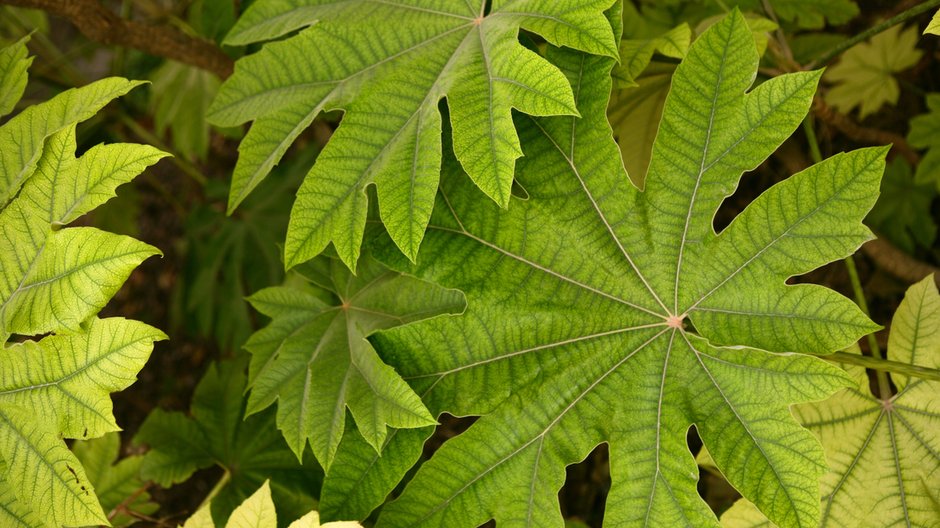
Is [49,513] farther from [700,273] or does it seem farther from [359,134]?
[700,273]

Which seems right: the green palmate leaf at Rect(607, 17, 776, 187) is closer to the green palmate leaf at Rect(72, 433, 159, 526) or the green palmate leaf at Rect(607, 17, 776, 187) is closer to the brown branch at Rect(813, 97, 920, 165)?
the brown branch at Rect(813, 97, 920, 165)

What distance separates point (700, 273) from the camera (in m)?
1.37

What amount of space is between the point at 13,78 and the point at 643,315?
1339 mm

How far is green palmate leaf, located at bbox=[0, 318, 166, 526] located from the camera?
4.21ft

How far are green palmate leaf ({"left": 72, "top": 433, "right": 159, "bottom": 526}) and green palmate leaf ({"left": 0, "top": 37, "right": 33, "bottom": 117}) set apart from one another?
108 centimetres

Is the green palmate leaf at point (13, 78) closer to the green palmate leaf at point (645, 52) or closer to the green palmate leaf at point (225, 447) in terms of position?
the green palmate leaf at point (225, 447)

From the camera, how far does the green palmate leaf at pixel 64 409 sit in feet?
Answer: 4.21

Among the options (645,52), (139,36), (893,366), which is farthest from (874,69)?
(139,36)

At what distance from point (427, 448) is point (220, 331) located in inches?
37.9

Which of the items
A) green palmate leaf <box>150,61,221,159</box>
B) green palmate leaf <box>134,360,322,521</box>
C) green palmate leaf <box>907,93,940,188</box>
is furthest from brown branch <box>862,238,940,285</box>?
green palmate leaf <box>150,61,221,159</box>

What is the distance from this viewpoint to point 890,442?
1.44 meters

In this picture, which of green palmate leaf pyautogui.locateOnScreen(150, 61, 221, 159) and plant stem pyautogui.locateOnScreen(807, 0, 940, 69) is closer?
plant stem pyautogui.locateOnScreen(807, 0, 940, 69)

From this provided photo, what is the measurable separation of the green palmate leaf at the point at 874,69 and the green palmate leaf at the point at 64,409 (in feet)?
8.07

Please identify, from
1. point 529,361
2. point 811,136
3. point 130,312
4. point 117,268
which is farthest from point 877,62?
point 130,312
